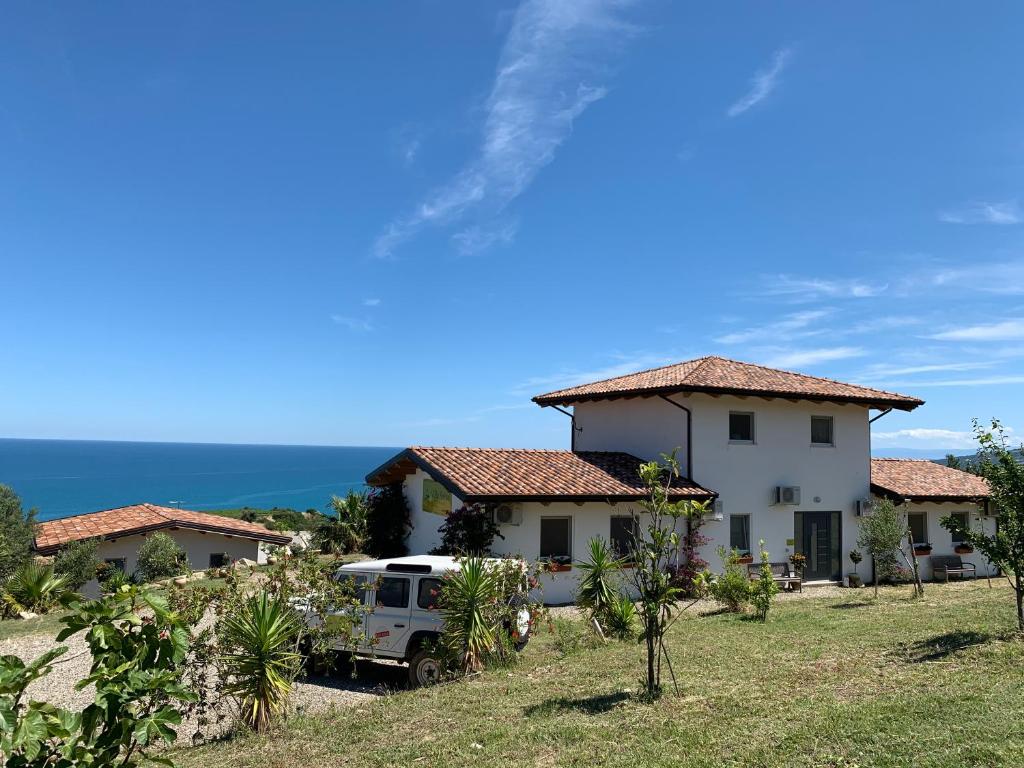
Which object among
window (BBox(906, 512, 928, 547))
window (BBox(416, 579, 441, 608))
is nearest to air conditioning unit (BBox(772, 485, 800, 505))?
window (BBox(906, 512, 928, 547))

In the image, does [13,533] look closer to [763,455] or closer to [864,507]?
[763,455]

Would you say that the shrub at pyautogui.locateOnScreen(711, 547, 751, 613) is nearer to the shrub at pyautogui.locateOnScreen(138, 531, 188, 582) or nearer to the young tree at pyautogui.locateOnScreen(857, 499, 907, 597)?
the young tree at pyautogui.locateOnScreen(857, 499, 907, 597)

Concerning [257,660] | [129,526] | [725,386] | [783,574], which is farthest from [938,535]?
[129,526]

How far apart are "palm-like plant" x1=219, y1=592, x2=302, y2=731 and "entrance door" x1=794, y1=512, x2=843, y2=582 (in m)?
17.2

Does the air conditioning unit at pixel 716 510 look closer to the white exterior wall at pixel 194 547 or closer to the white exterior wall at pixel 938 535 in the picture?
the white exterior wall at pixel 938 535

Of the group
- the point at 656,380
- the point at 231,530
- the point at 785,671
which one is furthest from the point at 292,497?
the point at 785,671

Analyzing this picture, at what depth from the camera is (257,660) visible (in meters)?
8.27

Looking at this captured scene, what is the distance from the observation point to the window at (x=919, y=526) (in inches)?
889

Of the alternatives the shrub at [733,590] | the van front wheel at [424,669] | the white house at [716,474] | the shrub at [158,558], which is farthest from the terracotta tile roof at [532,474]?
the shrub at [158,558]

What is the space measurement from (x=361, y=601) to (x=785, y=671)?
6347mm

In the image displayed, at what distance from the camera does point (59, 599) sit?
3232mm

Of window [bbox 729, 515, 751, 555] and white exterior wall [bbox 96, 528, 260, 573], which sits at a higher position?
window [bbox 729, 515, 751, 555]

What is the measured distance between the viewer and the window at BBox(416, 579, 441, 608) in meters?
10.7

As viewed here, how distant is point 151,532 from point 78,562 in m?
3.89
